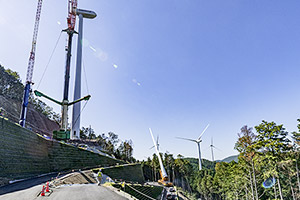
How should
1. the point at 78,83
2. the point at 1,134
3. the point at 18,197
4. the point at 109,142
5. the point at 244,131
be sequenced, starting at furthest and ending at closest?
the point at 109,142 < the point at 78,83 < the point at 244,131 < the point at 1,134 < the point at 18,197

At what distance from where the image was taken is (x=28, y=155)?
23.7 metres

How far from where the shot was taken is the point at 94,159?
146 ft

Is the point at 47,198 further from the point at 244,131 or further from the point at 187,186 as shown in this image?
the point at 187,186

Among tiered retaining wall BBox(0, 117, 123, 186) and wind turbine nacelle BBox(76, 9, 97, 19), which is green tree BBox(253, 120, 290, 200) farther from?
wind turbine nacelle BBox(76, 9, 97, 19)

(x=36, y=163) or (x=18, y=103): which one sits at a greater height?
(x=18, y=103)

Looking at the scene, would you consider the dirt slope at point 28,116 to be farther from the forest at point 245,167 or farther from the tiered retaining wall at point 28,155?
the tiered retaining wall at point 28,155

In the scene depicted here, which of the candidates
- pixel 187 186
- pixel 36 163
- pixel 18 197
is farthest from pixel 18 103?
pixel 187 186

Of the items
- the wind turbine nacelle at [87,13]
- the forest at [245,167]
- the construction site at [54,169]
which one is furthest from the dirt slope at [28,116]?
the wind turbine nacelle at [87,13]

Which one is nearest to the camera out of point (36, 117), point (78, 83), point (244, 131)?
point (244, 131)

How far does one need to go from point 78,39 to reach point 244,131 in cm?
7135

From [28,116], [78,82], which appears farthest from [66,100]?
[28,116]

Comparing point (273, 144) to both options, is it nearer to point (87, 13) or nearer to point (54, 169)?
point (54, 169)

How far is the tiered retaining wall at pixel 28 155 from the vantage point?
19516mm

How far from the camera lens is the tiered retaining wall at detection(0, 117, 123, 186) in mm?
19516
